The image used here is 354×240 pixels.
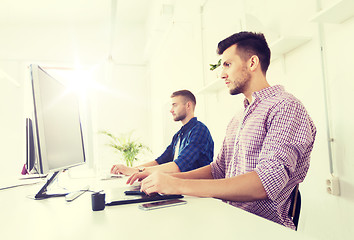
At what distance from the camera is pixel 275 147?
3.36ft

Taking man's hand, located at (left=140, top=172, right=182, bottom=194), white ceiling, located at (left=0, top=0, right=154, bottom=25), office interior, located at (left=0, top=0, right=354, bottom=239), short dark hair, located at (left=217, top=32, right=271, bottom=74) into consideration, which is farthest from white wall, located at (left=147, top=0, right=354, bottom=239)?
white ceiling, located at (left=0, top=0, right=154, bottom=25)

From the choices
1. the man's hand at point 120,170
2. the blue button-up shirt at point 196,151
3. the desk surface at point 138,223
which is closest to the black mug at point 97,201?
the desk surface at point 138,223

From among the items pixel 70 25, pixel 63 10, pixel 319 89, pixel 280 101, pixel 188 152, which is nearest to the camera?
pixel 280 101

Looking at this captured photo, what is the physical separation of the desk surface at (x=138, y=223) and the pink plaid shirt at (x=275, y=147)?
25 centimetres

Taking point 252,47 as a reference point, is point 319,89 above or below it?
below

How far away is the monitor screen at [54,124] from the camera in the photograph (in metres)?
1.00

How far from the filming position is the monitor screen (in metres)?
1.00

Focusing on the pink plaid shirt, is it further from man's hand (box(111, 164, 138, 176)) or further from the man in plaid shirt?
man's hand (box(111, 164, 138, 176))

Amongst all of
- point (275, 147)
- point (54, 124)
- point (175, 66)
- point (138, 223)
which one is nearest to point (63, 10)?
point (175, 66)

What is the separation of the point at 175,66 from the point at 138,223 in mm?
3377

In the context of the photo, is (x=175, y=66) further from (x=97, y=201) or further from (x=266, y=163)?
(x=97, y=201)

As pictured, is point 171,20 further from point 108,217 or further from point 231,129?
point 108,217

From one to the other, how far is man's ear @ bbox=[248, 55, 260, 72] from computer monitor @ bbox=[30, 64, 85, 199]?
0.99 m

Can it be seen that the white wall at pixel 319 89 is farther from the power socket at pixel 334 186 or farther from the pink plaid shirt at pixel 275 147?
the pink plaid shirt at pixel 275 147
